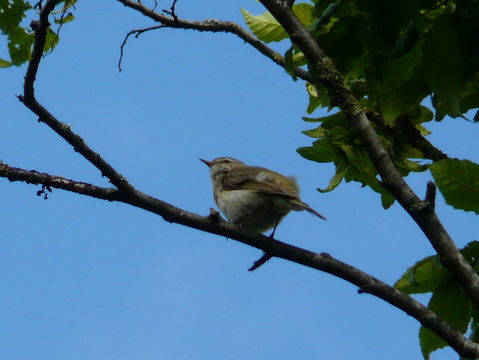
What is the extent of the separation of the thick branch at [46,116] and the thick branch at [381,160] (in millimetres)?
1082

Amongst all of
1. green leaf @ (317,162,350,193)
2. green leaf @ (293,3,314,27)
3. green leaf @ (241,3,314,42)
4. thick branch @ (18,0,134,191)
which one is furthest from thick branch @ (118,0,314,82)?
thick branch @ (18,0,134,191)

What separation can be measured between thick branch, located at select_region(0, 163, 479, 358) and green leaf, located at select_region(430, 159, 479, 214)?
488 millimetres

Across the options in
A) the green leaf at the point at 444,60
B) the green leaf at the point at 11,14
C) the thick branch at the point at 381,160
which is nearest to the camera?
the green leaf at the point at 444,60

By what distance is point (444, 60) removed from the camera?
292cm

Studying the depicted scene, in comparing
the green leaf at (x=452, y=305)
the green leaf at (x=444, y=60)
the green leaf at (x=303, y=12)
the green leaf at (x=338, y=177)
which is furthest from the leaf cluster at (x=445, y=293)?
the green leaf at (x=303, y=12)

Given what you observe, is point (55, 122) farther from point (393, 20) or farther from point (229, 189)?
point (229, 189)

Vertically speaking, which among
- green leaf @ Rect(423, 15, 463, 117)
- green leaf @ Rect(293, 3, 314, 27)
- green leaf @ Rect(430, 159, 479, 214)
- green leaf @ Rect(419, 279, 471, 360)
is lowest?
green leaf @ Rect(419, 279, 471, 360)

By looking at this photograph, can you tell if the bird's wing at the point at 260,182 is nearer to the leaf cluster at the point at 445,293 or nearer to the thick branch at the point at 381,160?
the thick branch at the point at 381,160

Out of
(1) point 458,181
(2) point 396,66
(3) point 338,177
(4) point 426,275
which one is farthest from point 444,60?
(3) point 338,177

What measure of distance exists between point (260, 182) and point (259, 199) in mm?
317

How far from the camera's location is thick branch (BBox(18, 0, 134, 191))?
3488mm

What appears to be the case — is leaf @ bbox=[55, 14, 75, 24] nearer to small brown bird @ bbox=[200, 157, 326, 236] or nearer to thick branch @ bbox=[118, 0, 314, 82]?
thick branch @ bbox=[118, 0, 314, 82]

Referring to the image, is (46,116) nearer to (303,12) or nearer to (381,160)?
(381,160)

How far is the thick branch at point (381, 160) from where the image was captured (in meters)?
3.14
